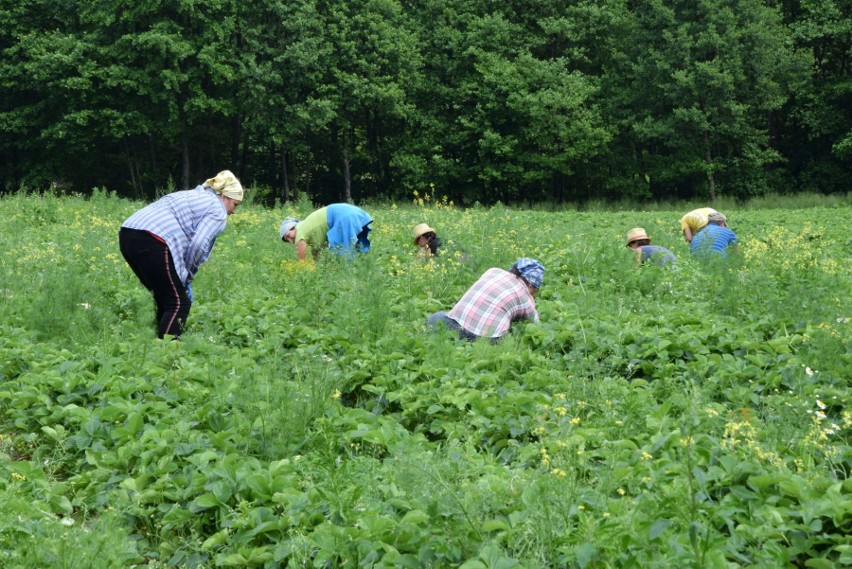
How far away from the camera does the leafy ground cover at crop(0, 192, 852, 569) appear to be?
11.8ft

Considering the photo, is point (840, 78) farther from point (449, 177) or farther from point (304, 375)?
point (304, 375)

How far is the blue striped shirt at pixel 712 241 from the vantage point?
9.93 meters

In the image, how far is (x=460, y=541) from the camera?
11.8ft

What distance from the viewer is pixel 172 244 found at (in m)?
7.29

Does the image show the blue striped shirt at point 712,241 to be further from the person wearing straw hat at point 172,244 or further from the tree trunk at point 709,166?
the tree trunk at point 709,166

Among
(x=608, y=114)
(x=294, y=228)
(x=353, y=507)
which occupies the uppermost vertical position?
(x=608, y=114)

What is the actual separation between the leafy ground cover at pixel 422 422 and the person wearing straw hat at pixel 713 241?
300mm

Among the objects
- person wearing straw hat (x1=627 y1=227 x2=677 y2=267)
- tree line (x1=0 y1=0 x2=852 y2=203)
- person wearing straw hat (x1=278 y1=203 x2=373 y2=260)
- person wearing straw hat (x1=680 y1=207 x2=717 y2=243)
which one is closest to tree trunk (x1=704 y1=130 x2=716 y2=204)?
tree line (x1=0 y1=0 x2=852 y2=203)

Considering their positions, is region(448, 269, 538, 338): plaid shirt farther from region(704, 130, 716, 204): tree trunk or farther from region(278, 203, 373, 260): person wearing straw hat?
region(704, 130, 716, 204): tree trunk

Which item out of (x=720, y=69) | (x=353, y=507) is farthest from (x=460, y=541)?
(x=720, y=69)

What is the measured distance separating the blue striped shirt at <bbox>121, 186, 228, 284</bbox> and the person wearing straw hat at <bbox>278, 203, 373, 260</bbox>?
7.90 feet

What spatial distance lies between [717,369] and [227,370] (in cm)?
362

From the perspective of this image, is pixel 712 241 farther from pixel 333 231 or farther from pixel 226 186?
pixel 226 186

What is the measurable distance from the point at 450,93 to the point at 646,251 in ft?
99.9
